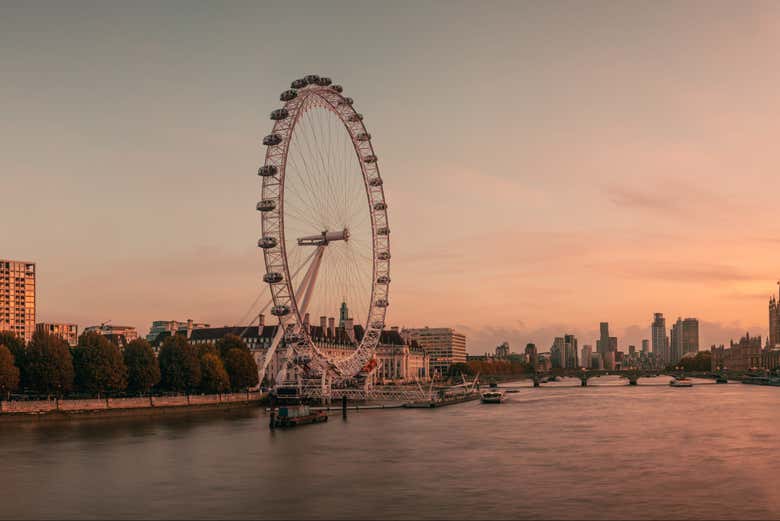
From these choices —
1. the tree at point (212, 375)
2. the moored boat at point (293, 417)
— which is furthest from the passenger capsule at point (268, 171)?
the tree at point (212, 375)

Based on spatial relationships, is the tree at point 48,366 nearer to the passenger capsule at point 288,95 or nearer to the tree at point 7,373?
the tree at point 7,373

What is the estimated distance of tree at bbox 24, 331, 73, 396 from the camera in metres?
83.9

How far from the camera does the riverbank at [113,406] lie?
7956cm

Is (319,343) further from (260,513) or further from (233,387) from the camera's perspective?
(260,513)

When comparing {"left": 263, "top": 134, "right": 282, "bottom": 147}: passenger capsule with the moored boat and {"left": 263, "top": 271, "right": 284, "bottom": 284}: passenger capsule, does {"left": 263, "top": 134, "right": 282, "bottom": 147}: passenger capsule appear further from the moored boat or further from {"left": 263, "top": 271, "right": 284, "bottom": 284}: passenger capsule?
the moored boat

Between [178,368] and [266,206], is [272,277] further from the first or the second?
[178,368]

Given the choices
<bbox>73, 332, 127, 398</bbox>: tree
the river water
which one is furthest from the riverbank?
the river water

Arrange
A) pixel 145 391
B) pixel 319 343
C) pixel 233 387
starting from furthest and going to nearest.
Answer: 1. pixel 319 343
2. pixel 233 387
3. pixel 145 391

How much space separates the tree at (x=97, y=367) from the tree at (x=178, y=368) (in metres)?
10.0

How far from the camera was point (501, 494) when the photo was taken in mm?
42250

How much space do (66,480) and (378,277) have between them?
5938 centimetres

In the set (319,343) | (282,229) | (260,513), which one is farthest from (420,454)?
(319,343)

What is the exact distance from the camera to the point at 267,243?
261 ft

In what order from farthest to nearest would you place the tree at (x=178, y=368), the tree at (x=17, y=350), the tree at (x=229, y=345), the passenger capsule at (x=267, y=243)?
1. the tree at (x=229, y=345)
2. the tree at (x=178, y=368)
3. the tree at (x=17, y=350)
4. the passenger capsule at (x=267, y=243)
